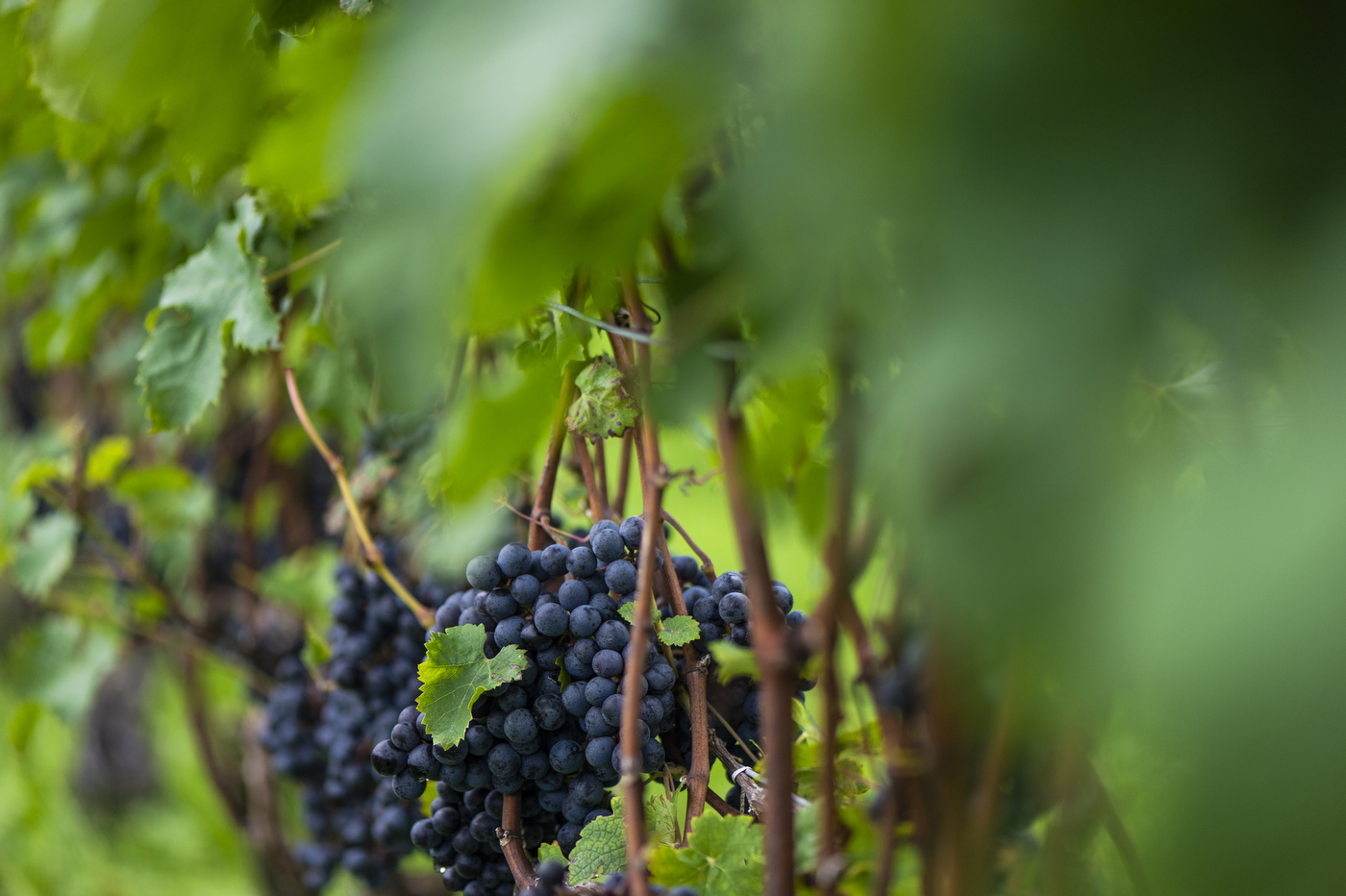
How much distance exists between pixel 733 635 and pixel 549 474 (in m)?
0.19

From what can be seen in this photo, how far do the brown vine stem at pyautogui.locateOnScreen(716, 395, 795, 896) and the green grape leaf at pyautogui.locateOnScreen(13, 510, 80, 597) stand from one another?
4.25 ft

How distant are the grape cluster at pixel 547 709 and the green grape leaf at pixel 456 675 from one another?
16 millimetres

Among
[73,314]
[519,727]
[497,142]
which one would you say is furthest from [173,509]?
[497,142]

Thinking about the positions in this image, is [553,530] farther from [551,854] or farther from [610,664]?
[551,854]

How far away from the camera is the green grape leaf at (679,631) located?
0.58 metres

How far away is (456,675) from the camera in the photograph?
61 centimetres

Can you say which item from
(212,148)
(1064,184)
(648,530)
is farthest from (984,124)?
(212,148)

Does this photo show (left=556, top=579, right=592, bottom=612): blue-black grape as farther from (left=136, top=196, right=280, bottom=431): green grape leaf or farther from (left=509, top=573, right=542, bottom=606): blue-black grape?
(left=136, top=196, right=280, bottom=431): green grape leaf

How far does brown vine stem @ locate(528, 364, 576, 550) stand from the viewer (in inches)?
26.1

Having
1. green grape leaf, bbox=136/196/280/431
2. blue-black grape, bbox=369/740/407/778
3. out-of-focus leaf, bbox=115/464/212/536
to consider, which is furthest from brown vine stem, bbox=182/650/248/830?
blue-black grape, bbox=369/740/407/778

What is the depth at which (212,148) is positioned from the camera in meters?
0.51

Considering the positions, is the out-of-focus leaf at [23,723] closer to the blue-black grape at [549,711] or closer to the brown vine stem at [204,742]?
the brown vine stem at [204,742]

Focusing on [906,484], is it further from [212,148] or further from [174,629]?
[174,629]

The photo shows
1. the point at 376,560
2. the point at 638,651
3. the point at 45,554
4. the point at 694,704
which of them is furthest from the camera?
the point at 45,554
